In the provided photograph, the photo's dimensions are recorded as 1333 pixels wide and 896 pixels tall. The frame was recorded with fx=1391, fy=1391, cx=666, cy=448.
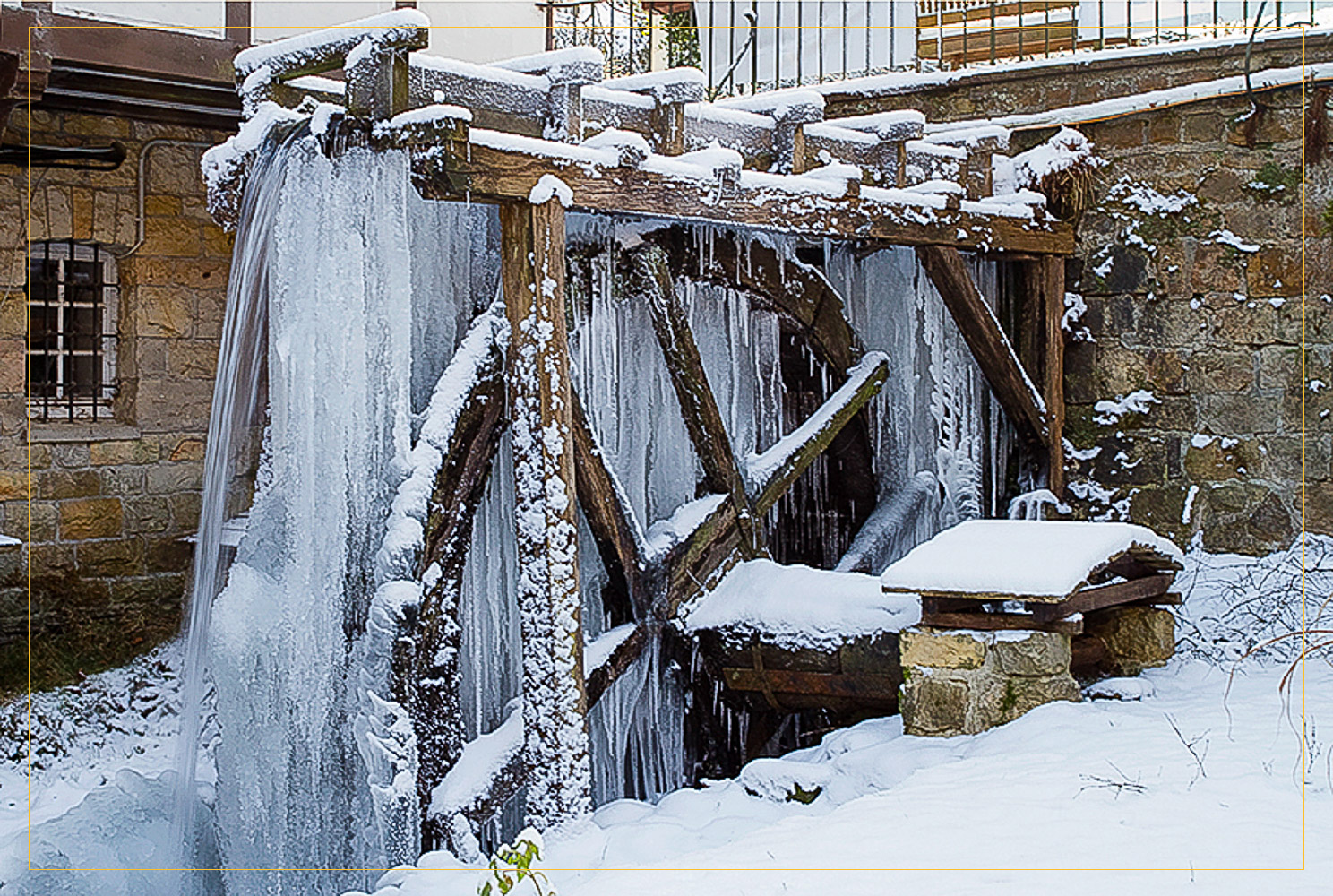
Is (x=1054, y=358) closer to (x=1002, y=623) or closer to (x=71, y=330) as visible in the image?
(x=1002, y=623)

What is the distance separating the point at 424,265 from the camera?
585cm

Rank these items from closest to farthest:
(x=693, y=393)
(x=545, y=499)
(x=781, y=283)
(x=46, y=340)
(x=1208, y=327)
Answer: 1. (x=545, y=499)
2. (x=693, y=393)
3. (x=781, y=283)
4. (x=1208, y=327)
5. (x=46, y=340)

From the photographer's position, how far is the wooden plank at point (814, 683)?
6273 mm

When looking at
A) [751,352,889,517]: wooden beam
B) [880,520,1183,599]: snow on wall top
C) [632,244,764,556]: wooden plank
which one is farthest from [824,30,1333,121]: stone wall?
[880,520,1183,599]: snow on wall top

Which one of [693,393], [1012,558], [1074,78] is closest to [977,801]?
[1012,558]

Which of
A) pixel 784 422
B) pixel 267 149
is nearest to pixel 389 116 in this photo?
pixel 267 149

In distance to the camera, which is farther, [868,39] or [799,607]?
[868,39]

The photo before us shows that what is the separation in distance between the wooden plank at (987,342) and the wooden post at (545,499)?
9.09 ft

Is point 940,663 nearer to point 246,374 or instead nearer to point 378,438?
point 378,438

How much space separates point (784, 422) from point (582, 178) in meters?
3.11

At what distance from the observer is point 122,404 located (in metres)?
8.13

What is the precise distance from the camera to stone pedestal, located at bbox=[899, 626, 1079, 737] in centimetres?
545

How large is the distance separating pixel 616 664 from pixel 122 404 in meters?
3.75

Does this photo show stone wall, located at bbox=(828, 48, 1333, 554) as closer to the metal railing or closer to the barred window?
the metal railing
